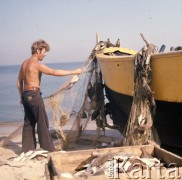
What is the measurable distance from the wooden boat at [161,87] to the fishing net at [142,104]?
5.4 inches

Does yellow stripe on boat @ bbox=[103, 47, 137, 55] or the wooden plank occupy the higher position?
yellow stripe on boat @ bbox=[103, 47, 137, 55]

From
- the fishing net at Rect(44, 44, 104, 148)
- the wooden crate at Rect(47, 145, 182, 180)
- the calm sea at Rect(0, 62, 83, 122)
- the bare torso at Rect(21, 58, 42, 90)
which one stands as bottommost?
the calm sea at Rect(0, 62, 83, 122)

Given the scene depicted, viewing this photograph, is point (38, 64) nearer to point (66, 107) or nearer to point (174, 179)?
point (66, 107)

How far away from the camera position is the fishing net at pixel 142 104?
16.7 feet

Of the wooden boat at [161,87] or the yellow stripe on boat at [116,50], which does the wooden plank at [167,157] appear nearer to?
the wooden boat at [161,87]

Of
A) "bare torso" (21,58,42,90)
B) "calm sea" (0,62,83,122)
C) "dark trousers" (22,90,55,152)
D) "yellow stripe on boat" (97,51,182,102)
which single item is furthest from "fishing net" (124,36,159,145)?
"calm sea" (0,62,83,122)

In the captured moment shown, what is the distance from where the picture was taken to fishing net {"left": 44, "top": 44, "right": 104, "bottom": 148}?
6.68 m

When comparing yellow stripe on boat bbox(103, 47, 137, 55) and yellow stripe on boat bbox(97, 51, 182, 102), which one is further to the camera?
yellow stripe on boat bbox(103, 47, 137, 55)

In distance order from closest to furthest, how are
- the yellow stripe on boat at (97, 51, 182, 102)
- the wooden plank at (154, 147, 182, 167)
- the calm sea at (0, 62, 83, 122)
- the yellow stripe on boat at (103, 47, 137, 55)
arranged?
the wooden plank at (154, 147, 182, 167), the yellow stripe on boat at (97, 51, 182, 102), the yellow stripe on boat at (103, 47, 137, 55), the calm sea at (0, 62, 83, 122)

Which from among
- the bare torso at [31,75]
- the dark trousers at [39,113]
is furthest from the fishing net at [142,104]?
the bare torso at [31,75]

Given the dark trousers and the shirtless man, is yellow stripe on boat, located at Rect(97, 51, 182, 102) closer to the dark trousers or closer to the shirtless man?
the shirtless man

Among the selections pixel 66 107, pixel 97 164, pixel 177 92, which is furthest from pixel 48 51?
pixel 97 164

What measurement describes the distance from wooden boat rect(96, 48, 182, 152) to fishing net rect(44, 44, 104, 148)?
56cm

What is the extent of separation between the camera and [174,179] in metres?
2.68
